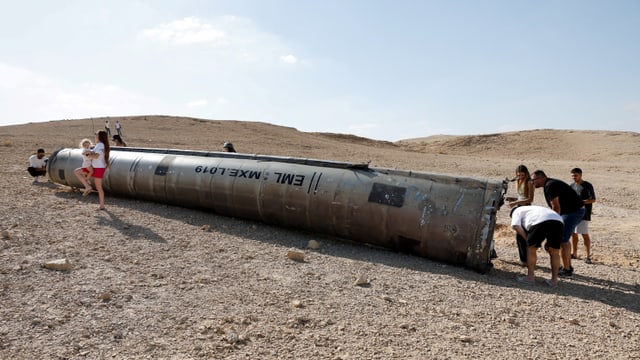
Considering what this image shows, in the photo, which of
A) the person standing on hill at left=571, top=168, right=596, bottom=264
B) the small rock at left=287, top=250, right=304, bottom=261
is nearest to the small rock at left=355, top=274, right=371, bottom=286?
the small rock at left=287, top=250, right=304, bottom=261

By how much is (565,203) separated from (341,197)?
3388mm

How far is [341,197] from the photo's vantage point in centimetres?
727

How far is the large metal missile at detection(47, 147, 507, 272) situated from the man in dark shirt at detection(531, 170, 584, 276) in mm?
580

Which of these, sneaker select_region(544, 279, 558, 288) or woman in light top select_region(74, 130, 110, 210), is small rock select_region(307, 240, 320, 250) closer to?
sneaker select_region(544, 279, 558, 288)

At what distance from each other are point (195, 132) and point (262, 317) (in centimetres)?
3119

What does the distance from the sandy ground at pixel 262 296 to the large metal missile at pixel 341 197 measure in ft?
0.99

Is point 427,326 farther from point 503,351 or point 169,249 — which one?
point 169,249

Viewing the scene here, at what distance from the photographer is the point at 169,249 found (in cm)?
648

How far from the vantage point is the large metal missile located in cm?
645

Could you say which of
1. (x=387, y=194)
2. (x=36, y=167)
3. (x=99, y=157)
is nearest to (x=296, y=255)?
(x=387, y=194)

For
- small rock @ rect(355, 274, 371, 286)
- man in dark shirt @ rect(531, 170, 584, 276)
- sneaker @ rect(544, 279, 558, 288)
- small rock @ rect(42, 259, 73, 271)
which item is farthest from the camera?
man in dark shirt @ rect(531, 170, 584, 276)

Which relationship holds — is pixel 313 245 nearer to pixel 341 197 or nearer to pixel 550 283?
pixel 341 197

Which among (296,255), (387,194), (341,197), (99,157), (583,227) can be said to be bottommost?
(296,255)

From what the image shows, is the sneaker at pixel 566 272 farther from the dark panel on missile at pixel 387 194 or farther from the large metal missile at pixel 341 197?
the dark panel on missile at pixel 387 194
